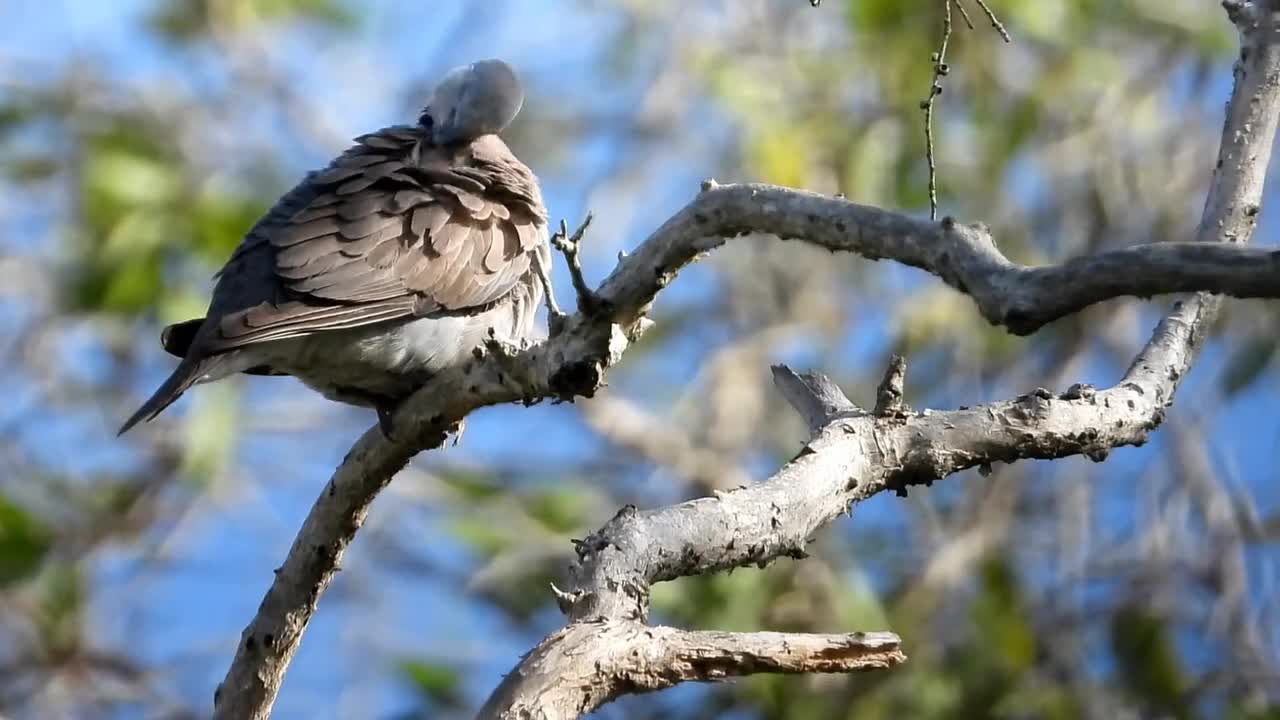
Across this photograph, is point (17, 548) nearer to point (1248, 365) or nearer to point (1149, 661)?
point (1149, 661)

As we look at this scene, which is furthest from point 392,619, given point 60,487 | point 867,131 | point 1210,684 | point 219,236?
point 1210,684

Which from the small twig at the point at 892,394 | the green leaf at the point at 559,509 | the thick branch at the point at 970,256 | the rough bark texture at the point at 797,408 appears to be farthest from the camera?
the green leaf at the point at 559,509

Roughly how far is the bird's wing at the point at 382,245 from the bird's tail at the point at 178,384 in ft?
0.17

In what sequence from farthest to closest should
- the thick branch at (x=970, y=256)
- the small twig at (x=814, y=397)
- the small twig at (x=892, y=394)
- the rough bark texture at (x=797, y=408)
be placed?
the small twig at (x=814, y=397)
the small twig at (x=892, y=394)
the rough bark texture at (x=797, y=408)
the thick branch at (x=970, y=256)

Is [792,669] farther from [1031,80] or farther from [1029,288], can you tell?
[1031,80]

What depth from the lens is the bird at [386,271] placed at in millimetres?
4250

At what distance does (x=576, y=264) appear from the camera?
9.54 feet

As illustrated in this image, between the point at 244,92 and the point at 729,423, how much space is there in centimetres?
364

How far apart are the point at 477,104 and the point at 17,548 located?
3.48m

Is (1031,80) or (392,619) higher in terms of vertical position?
(1031,80)

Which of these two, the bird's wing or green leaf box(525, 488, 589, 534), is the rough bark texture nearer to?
the bird's wing

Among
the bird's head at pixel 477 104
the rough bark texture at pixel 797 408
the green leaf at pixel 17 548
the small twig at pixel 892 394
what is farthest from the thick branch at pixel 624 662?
the green leaf at pixel 17 548

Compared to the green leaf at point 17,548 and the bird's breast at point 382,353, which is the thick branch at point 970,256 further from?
the green leaf at point 17,548

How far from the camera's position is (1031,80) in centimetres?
855
